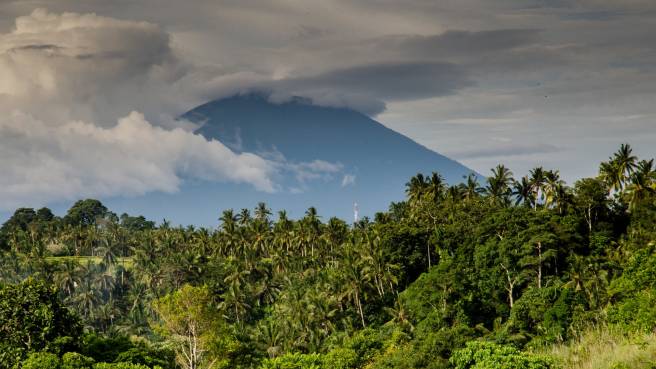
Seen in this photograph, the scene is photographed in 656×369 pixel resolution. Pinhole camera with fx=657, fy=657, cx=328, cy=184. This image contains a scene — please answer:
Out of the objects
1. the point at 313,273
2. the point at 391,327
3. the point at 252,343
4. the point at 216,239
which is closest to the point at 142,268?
the point at 216,239

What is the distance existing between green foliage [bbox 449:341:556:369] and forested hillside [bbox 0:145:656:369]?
10 cm

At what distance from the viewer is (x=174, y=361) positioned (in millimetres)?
72875

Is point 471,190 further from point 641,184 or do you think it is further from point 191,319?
point 191,319

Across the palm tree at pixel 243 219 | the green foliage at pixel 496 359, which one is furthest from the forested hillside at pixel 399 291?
the palm tree at pixel 243 219

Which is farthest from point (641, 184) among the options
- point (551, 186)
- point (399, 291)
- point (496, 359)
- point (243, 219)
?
point (243, 219)

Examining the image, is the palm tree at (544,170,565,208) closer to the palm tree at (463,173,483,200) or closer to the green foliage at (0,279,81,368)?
the palm tree at (463,173,483,200)

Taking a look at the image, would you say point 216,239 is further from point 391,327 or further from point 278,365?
point 278,365

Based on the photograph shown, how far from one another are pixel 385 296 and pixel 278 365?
39156 millimetres

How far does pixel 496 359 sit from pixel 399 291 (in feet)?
204

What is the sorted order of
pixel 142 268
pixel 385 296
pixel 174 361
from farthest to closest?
pixel 142 268, pixel 385 296, pixel 174 361

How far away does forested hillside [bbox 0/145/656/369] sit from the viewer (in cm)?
5031

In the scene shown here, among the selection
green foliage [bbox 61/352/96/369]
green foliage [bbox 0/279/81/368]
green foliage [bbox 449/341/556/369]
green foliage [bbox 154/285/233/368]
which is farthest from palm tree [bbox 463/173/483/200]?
green foliage [bbox 61/352/96/369]

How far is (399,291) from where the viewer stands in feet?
323

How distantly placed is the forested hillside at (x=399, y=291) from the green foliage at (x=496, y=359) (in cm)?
10
